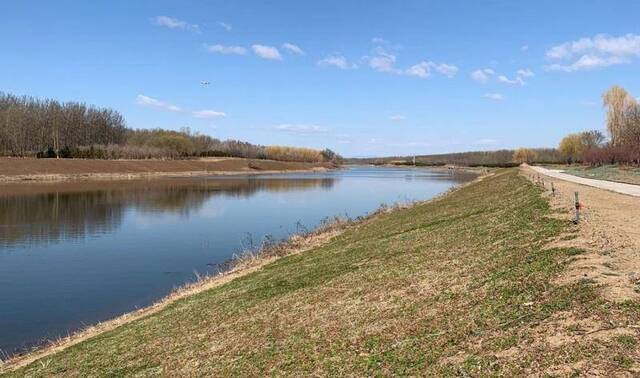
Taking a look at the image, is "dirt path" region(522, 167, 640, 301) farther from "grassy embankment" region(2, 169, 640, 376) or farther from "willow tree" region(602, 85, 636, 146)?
"willow tree" region(602, 85, 636, 146)

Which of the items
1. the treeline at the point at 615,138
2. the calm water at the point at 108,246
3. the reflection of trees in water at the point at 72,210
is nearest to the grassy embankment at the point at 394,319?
the calm water at the point at 108,246

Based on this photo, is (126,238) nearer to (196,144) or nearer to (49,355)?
(49,355)

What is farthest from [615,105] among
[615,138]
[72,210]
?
[72,210]

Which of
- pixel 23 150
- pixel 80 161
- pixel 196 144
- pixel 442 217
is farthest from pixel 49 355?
pixel 196 144

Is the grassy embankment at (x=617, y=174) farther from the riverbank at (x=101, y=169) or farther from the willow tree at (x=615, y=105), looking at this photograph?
the riverbank at (x=101, y=169)

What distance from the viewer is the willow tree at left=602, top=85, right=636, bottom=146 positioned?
93062 mm

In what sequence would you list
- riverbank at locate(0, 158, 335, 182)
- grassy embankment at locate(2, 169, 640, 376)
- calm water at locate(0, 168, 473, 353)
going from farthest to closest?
riverbank at locate(0, 158, 335, 182) < calm water at locate(0, 168, 473, 353) < grassy embankment at locate(2, 169, 640, 376)

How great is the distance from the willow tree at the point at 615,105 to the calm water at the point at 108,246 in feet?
218

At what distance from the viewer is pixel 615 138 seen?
9269cm

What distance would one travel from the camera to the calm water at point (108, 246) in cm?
1661

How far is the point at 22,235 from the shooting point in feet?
97.3

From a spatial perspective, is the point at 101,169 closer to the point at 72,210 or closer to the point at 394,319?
the point at 72,210

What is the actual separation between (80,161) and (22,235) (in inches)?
2922

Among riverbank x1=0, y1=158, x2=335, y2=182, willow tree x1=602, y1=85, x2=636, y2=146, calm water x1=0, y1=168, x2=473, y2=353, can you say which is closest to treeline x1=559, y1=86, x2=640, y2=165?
willow tree x1=602, y1=85, x2=636, y2=146
